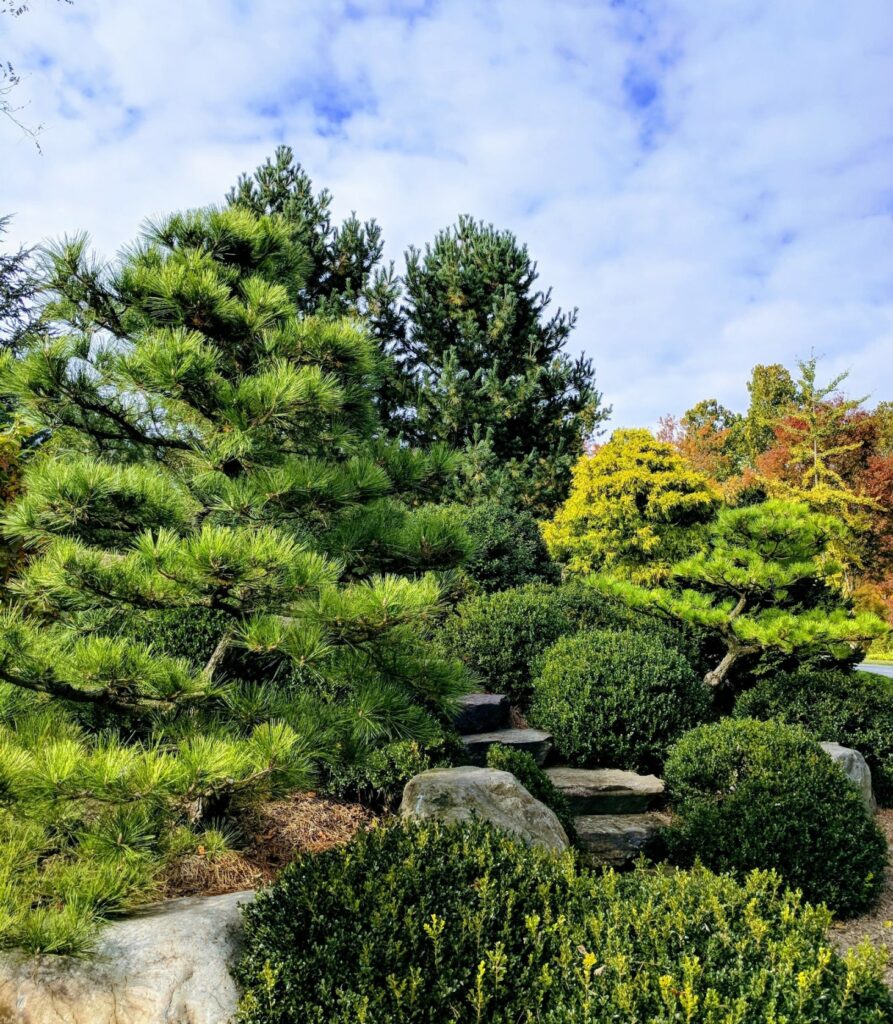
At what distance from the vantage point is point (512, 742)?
5.66 meters

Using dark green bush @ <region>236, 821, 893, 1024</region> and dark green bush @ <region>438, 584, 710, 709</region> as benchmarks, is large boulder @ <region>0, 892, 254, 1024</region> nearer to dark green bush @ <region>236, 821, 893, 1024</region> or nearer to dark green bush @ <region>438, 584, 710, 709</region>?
dark green bush @ <region>236, 821, 893, 1024</region>

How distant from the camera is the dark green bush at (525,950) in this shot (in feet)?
6.98

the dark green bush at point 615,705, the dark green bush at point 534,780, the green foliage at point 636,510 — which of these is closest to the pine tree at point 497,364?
the green foliage at point 636,510

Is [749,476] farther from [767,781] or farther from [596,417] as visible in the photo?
[767,781]

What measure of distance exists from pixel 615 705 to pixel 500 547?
3.59 metres

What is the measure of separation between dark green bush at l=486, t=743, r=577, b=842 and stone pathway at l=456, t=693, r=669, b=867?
21 centimetres

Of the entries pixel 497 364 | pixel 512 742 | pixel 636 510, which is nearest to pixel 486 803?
pixel 512 742

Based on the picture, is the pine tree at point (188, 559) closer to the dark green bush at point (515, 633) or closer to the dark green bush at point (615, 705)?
the dark green bush at point (615, 705)

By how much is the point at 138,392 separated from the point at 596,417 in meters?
11.9

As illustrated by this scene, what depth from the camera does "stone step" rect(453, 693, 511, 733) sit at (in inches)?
234

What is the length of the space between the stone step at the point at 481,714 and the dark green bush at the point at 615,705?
0.31 m

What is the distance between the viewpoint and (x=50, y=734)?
2.96 meters

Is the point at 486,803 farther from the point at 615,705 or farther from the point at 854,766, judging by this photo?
the point at 854,766

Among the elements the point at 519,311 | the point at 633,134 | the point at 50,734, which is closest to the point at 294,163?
the point at 519,311
